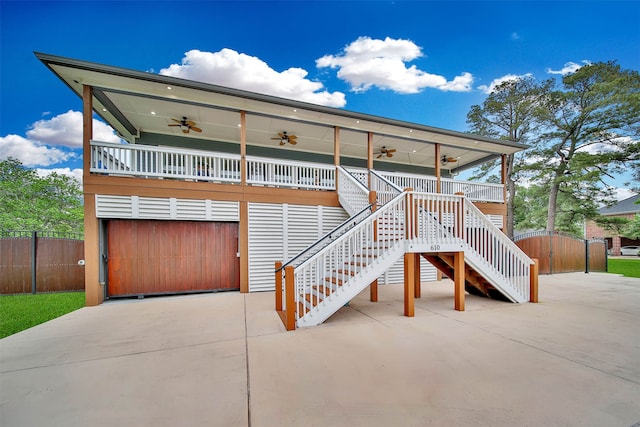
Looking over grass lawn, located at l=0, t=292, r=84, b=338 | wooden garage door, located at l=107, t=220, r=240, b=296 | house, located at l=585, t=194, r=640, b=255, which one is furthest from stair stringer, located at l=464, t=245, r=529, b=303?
house, located at l=585, t=194, r=640, b=255

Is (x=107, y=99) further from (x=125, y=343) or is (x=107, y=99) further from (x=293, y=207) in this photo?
(x=125, y=343)

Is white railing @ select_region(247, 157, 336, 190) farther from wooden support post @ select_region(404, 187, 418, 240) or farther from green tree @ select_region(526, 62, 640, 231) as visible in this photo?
green tree @ select_region(526, 62, 640, 231)

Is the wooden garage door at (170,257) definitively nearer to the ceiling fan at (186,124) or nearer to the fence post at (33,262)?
the fence post at (33,262)

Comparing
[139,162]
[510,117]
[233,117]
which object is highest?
[510,117]

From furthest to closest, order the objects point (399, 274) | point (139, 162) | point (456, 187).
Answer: point (456, 187) < point (399, 274) < point (139, 162)

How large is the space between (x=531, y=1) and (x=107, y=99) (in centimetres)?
1550

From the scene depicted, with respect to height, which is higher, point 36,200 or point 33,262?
point 36,200

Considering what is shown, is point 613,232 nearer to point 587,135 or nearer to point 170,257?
point 587,135

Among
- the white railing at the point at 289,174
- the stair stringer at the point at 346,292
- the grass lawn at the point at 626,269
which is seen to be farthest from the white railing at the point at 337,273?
the grass lawn at the point at 626,269

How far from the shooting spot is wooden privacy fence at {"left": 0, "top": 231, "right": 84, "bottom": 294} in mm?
7082

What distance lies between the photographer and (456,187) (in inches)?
397

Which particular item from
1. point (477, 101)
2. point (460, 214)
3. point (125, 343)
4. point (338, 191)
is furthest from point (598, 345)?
point (477, 101)

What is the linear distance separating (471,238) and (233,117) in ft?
25.2

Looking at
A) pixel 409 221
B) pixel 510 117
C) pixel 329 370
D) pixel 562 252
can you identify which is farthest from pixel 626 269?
pixel 329 370
